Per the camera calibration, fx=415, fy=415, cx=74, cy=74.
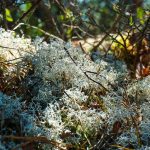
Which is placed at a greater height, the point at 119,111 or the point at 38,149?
the point at 119,111

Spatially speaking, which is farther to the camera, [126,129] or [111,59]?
[111,59]

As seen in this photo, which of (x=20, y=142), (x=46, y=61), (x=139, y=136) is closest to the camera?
(x=20, y=142)

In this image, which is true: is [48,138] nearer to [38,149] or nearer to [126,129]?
[38,149]

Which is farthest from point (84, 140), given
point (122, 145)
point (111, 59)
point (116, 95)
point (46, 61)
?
point (111, 59)

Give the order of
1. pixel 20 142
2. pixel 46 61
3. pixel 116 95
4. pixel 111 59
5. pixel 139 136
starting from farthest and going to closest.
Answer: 1. pixel 111 59
2. pixel 46 61
3. pixel 116 95
4. pixel 139 136
5. pixel 20 142

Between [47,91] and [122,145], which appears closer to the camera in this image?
[122,145]

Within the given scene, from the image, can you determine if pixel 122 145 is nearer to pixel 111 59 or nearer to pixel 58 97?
pixel 58 97

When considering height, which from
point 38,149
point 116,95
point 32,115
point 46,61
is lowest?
point 38,149

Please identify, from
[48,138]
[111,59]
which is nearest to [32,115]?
[48,138]

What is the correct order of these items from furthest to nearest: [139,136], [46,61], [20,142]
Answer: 1. [46,61]
2. [139,136]
3. [20,142]
